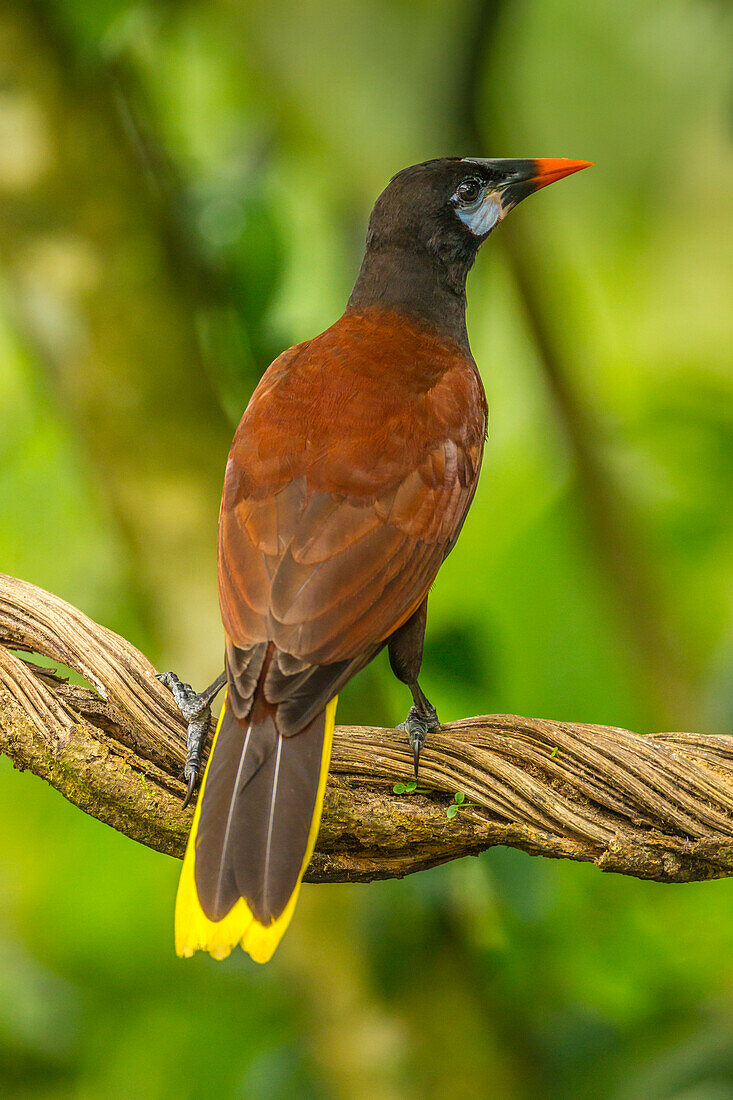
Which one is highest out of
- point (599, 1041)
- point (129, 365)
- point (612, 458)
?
point (612, 458)

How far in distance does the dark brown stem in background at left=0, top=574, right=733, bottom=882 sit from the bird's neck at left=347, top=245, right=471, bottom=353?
64 centimetres

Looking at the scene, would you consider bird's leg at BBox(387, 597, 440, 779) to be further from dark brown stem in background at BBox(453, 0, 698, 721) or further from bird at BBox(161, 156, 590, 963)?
dark brown stem in background at BBox(453, 0, 698, 721)

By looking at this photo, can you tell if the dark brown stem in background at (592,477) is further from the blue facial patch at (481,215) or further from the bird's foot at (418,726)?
the bird's foot at (418,726)

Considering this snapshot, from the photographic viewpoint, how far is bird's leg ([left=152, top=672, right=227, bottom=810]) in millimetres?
865

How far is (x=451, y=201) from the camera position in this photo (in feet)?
4.41

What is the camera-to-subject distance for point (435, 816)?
87 centimetres

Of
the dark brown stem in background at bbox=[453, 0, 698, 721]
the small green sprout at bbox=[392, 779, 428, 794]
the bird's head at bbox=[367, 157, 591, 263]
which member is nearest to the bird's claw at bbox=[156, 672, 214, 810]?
the small green sprout at bbox=[392, 779, 428, 794]

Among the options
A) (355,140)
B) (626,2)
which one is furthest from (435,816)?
(626,2)

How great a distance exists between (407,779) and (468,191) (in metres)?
0.84

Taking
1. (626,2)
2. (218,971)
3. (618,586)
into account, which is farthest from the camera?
(626,2)

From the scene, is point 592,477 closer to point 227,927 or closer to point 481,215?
point 481,215

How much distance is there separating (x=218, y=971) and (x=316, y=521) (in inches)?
40.7

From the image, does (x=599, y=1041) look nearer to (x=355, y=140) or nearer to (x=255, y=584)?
(x=255, y=584)

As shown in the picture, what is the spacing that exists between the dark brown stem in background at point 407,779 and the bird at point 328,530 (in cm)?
4
